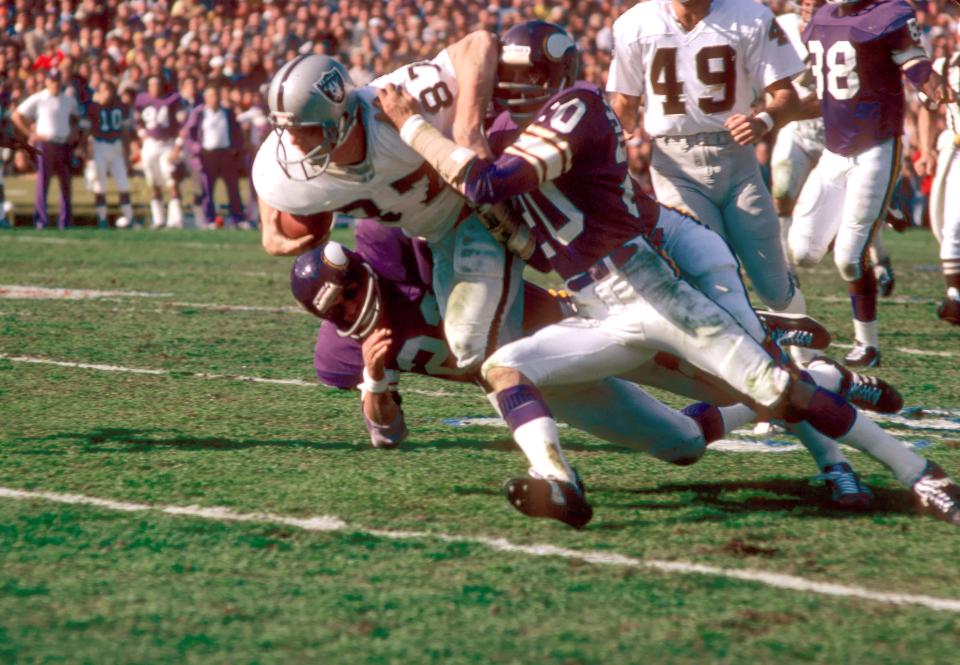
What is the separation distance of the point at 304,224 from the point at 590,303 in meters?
0.93

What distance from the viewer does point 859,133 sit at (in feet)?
22.6

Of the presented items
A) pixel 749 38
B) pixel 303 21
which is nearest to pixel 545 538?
pixel 749 38

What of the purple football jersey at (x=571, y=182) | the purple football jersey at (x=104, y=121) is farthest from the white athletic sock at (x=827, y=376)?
the purple football jersey at (x=104, y=121)

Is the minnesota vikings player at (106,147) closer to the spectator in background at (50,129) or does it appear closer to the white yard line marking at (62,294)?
the spectator in background at (50,129)

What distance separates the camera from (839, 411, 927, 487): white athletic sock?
4.02m

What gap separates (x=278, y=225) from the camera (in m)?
4.53

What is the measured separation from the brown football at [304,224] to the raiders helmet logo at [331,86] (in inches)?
17.1

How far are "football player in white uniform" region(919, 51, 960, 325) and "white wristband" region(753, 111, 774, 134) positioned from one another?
6.54 ft

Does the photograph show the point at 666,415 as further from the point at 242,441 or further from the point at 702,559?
the point at 242,441

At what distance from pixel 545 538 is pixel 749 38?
2.90 m

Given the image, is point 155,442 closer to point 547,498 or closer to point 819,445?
point 547,498

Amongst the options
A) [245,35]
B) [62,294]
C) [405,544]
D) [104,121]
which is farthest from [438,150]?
[245,35]

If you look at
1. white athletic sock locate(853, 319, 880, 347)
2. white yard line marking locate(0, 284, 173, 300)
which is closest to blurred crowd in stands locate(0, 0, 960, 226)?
white yard line marking locate(0, 284, 173, 300)

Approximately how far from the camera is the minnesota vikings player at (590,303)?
12.9 feet
